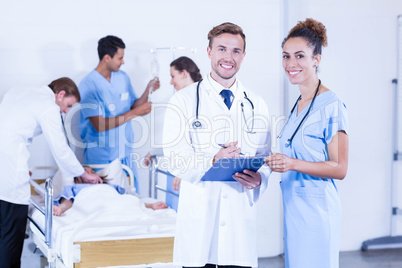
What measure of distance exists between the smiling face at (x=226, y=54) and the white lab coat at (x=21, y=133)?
145 centimetres

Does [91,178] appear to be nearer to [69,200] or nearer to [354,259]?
[69,200]

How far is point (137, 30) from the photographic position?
13.6 feet

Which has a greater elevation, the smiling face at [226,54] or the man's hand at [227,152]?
the smiling face at [226,54]

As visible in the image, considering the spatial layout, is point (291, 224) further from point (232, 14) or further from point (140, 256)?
point (232, 14)

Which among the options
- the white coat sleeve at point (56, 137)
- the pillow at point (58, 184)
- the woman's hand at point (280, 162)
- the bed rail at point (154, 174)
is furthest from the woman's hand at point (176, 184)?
the woman's hand at point (280, 162)

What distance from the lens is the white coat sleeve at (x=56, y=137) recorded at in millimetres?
3256

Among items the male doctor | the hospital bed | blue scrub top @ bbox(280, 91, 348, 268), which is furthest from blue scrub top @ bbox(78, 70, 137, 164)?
blue scrub top @ bbox(280, 91, 348, 268)

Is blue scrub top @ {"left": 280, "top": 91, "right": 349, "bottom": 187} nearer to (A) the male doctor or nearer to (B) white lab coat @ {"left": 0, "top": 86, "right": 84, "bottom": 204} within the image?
(A) the male doctor

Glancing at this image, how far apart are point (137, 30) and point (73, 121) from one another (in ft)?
2.75

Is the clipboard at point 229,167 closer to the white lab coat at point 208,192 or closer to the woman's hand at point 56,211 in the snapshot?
the white lab coat at point 208,192

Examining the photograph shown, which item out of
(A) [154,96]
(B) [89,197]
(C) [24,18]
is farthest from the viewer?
(A) [154,96]

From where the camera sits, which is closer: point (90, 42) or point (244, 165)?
point (244, 165)

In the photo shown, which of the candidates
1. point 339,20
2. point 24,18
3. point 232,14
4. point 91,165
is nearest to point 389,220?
point 339,20

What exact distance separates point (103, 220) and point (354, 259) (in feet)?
7.45
